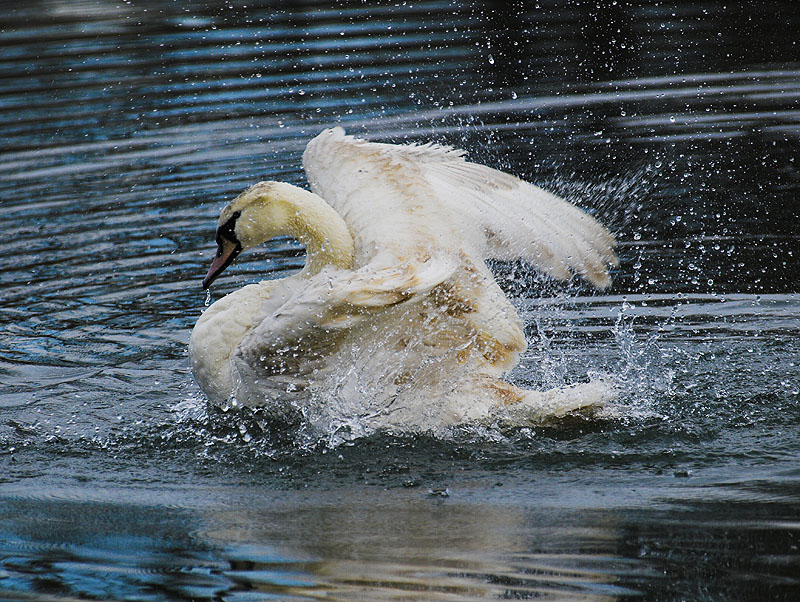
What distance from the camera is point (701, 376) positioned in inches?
254

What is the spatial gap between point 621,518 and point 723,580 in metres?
0.65

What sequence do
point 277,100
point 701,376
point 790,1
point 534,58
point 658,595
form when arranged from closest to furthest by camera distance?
point 658,595, point 701,376, point 277,100, point 534,58, point 790,1

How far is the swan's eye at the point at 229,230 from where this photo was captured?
20.1ft

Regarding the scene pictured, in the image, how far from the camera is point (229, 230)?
20.4 ft

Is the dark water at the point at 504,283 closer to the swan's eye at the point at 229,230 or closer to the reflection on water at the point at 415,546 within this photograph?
the reflection on water at the point at 415,546

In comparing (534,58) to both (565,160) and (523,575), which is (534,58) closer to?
(565,160)

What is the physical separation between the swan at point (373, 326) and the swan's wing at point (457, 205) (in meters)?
0.01

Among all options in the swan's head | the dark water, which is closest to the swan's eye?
the swan's head

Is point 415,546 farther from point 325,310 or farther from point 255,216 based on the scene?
point 255,216

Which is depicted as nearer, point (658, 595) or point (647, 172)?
point (658, 595)

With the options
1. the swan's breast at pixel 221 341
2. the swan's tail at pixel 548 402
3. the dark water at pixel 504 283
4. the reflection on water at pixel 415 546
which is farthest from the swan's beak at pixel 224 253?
the swan's tail at pixel 548 402

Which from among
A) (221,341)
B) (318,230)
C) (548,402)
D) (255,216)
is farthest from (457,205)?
(221,341)

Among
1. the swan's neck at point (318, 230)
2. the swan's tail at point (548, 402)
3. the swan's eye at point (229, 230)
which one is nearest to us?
the swan's tail at point (548, 402)

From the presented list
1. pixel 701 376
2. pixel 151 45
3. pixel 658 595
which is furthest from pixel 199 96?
pixel 658 595
